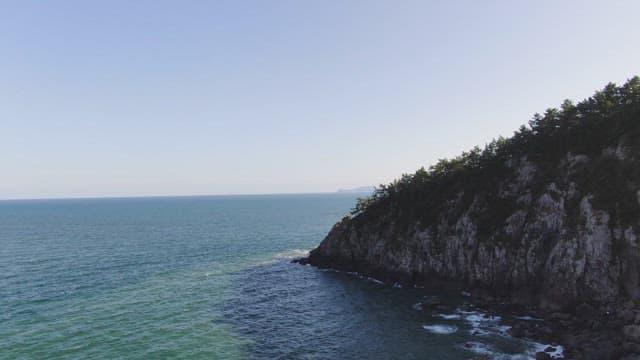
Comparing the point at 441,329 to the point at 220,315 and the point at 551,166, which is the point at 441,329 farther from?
the point at 551,166

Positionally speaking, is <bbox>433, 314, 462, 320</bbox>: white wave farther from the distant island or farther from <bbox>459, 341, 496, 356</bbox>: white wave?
<bbox>459, 341, 496, 356</bbox>: white wave

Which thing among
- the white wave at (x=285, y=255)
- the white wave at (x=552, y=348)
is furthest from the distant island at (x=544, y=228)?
the white wave at (x=285, y=255)

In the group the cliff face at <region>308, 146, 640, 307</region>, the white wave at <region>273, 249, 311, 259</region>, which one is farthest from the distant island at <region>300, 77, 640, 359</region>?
the white wave at <region>273, 249, 311, 259</region>

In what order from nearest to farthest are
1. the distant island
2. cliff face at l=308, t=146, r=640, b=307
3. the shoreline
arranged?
the shoreline < the distant island < cliff face at l=308, t=146, r=640, b=307

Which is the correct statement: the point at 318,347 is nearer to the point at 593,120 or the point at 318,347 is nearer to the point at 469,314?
the point at 469,314

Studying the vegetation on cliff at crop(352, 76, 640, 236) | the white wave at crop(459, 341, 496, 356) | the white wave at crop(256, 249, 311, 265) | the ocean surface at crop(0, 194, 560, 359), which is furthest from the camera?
the white wave at crop(256, 249, 311, 265)

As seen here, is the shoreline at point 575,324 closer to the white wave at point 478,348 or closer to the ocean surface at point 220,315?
the ocean surface at point 220,315
